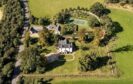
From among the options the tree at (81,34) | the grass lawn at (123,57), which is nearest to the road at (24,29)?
the grass lawn at (123,57)

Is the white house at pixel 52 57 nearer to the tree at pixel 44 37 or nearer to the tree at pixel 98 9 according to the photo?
the tree at pixel 44 37

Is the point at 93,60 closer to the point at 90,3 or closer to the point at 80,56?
the point at 80,56

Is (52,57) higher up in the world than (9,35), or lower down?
lower down

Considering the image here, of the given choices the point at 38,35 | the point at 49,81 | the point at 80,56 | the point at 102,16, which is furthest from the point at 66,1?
the point at 49,81

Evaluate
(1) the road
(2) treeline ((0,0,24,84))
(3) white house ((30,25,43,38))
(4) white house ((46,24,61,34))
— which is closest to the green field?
(1) the road

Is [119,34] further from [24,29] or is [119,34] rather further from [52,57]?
[24,29]

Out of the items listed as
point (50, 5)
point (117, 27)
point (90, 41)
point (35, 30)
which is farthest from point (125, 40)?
point (50, 5)
